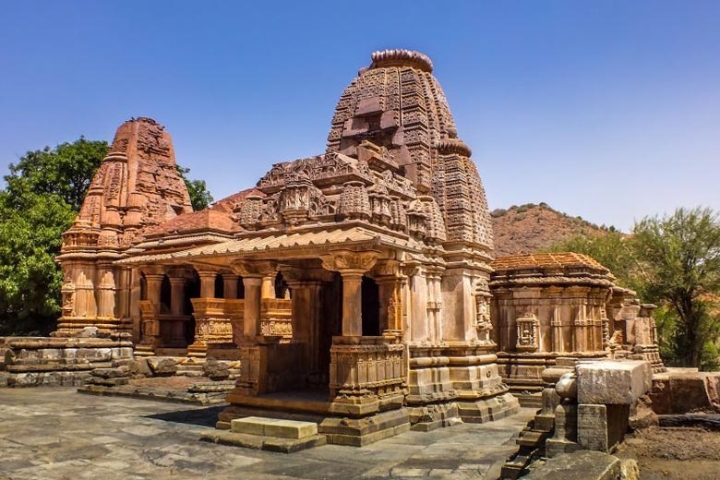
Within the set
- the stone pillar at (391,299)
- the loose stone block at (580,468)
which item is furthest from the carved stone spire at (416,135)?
the loose stone block at (580,468)

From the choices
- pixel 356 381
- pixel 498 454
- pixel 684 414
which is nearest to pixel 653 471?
pixel 684 414

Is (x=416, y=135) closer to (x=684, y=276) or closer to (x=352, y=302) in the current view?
(x=352, y=302)

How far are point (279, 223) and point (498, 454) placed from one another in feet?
16.7

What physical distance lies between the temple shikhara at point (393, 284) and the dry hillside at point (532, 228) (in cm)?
3610

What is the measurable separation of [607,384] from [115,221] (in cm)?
2112

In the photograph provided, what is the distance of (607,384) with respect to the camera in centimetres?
543

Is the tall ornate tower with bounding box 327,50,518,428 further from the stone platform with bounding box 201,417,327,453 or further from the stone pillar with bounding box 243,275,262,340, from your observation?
the stone pillar with bounding box 243,275,262,340

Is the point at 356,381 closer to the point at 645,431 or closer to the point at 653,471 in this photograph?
the point at 645,431

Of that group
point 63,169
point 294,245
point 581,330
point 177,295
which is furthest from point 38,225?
point 581,330

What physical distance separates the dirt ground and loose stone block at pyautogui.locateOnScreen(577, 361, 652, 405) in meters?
0.50

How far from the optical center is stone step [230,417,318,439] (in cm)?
873

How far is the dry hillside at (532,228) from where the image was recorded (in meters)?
53.2

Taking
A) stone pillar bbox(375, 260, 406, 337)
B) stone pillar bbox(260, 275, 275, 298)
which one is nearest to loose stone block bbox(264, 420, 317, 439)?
stone pillar bbox(375, 260, 406, 337)

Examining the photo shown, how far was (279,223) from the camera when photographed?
10844mm
